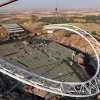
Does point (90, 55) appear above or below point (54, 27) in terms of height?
below

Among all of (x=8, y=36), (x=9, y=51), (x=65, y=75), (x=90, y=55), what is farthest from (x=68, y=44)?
(x=65, y=75)

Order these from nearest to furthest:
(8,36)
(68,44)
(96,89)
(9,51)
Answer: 1. (96,89)
2. (9,51)
3. (8,36)
4. (68,44)

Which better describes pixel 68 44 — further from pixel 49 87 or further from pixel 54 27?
pixel 49 87

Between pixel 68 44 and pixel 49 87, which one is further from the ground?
pixel 49 87

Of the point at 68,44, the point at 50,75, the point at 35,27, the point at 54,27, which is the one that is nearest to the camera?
the point at 50,75

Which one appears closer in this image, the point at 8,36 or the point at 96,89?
the point at 96,89

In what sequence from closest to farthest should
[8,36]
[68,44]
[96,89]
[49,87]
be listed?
1. [49,87]
2. [96,89]
3. [8,36]
4. [68,44]


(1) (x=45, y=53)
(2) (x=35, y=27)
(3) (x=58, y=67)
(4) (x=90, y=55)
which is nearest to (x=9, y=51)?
(1) (x=45, y=53)

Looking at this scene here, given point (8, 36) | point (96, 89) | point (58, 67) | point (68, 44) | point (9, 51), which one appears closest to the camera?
point (96, 89)

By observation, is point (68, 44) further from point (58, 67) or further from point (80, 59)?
point (58, 67)
